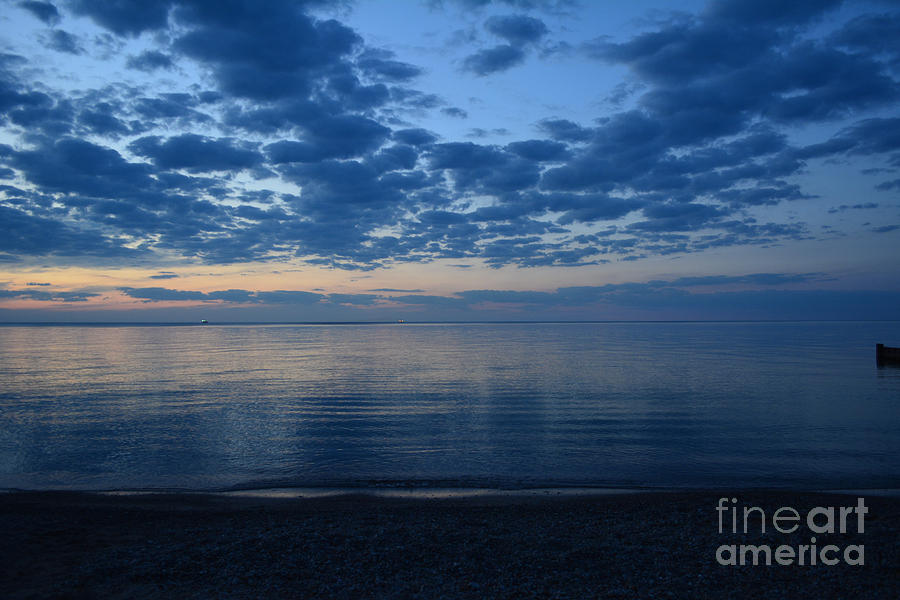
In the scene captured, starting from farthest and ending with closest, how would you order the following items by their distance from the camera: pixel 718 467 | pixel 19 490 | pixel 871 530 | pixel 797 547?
pixel 718 467
pixel 19 490
pixel 871 530
pixel 797 547

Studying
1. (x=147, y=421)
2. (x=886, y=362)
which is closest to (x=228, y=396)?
(x=147, y=421)

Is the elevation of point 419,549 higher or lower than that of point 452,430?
higher

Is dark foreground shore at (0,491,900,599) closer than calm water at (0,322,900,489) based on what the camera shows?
Yes

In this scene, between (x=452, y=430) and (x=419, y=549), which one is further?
(x=452, y=430)

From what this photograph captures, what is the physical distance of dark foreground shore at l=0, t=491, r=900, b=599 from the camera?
8.45 m

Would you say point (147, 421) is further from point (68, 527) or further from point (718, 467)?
point (718, 467)

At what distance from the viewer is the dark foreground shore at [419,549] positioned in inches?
332

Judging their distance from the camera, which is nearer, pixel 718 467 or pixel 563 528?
pixel 563 528

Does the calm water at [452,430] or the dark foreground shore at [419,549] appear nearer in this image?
the dark foreground shore at [419,549]

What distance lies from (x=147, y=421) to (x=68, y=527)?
14.0 metres

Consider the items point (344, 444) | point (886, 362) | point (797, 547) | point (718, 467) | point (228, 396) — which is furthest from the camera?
point (886, 362)

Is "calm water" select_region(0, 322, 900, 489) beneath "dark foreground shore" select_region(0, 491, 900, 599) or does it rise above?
beneath

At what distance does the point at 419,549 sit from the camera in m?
10.0

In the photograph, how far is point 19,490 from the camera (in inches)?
596
